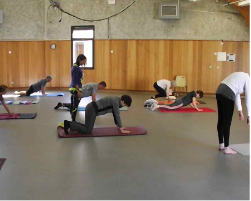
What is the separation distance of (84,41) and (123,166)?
28.2ft

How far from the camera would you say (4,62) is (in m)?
11.6

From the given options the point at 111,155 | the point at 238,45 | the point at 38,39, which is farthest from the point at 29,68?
the point at 111,155

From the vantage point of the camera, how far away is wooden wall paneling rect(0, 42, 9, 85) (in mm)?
11500

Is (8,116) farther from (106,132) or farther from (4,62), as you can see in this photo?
(4,62)

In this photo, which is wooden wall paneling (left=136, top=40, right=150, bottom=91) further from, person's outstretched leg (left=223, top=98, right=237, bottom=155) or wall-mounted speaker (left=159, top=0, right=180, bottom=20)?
person's outstretched leg (left=223, top=98, right=237, bottom=155)

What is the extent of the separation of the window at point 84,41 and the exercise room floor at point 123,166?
6.34m

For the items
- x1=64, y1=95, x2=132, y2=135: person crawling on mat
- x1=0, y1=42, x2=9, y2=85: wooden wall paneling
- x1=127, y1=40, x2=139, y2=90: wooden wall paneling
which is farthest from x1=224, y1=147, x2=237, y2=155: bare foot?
x1=0, y1=42, x2=9, y2=85: wooden wall paneling

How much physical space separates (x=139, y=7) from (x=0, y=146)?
8157mm

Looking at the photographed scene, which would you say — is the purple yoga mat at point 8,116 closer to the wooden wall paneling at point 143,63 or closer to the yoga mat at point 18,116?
the yoga mat at point 18,116

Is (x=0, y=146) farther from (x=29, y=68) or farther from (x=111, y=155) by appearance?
(x=29, y=68)

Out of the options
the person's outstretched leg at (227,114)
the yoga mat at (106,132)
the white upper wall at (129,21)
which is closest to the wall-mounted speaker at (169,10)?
the white upper wall at (129,21)

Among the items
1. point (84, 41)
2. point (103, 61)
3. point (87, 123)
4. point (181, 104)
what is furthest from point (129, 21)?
point (87, 123)

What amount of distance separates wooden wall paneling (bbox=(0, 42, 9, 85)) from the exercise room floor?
7.11m

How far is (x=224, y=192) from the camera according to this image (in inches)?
101
